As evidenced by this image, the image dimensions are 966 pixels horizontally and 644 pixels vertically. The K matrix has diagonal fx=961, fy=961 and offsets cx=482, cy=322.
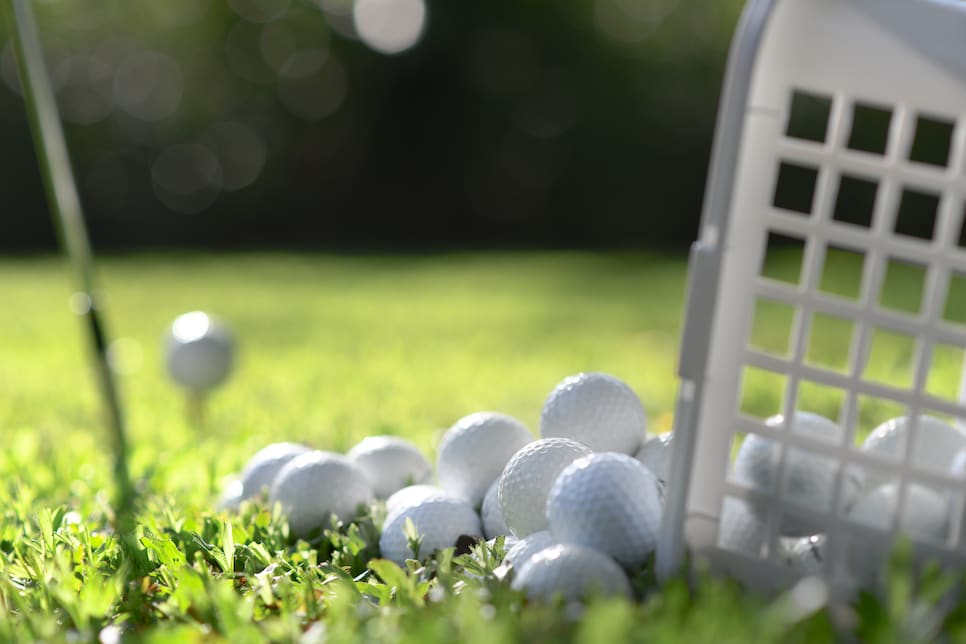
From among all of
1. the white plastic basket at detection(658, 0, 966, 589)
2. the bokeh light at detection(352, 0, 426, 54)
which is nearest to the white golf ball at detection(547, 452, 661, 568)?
the white plastic basket at detection(658, 0, 966, 589)

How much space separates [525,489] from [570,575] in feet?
0.90

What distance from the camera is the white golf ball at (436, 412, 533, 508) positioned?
1.72m

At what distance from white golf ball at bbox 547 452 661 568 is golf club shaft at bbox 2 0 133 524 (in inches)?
42.2

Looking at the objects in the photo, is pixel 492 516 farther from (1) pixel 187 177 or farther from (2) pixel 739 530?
(1) pixel 187 177

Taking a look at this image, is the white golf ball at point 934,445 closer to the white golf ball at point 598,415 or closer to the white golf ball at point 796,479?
the white golf ball at point 796,479

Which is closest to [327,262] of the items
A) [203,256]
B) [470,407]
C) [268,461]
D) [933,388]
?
[203,256]

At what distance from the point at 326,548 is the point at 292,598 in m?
0.39

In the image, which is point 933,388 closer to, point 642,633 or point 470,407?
point 470,407

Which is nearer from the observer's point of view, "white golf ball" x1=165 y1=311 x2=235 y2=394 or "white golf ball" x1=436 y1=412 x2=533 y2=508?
"white golf ball" x1=436 y1=412 x2=533 y2=508

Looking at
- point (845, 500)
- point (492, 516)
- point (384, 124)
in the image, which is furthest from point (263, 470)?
point (384, 124)

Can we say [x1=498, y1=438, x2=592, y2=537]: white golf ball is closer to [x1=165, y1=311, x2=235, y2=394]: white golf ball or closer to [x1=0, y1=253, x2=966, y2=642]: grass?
[x1=0, y1=253, x2=966, y2=642]: grass

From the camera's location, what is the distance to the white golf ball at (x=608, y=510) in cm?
129

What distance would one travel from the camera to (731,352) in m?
1.14

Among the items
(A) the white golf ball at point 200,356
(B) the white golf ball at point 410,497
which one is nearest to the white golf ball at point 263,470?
(B) the white golf ball at point 410,497
